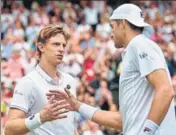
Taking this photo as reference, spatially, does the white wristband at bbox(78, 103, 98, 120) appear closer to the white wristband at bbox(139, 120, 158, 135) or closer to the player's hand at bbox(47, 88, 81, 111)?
the player's hand at bbox(47, 88, 81, 111)

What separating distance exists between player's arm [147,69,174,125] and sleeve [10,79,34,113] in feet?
4.56

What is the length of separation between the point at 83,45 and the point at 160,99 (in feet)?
46.3

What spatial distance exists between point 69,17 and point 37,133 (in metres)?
15.7

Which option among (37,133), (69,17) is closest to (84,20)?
(69,17)

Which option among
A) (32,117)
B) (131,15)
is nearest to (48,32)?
(32,117)

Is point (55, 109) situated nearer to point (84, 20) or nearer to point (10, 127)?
point (10, 127)

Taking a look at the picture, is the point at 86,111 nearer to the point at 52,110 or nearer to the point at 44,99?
the point at 44,99

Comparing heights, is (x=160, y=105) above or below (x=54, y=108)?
above

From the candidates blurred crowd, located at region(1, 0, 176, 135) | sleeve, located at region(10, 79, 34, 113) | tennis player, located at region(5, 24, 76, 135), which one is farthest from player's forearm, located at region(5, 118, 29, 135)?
blurred crowd, located at region(1, 0, 176, 135)

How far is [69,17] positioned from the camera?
72.2 feet

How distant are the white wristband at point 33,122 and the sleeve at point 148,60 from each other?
107 centimetres

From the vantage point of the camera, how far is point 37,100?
6.48 metres

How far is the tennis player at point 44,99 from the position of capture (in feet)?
20.2

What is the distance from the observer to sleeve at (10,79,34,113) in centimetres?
635
